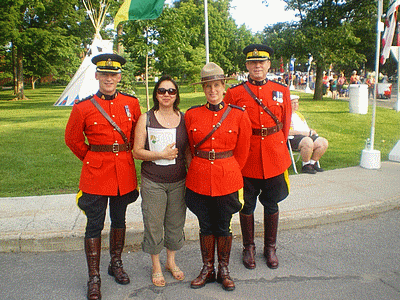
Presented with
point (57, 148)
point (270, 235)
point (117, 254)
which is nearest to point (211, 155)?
point (270, 235)

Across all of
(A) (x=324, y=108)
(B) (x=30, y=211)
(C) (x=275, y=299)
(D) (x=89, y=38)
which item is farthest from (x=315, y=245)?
(D) (x=89, y=38)

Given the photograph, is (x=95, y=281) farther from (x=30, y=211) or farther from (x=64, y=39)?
(x=64, y=39)

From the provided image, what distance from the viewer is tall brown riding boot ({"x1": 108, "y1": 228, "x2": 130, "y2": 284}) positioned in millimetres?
3672

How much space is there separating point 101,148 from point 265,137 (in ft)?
5.12

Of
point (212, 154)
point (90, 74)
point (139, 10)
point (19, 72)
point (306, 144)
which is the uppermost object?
point (19, 72)

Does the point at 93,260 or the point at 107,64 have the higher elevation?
the point at 107,64

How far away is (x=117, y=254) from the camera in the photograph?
147 inches

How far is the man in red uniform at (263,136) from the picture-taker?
150 inches

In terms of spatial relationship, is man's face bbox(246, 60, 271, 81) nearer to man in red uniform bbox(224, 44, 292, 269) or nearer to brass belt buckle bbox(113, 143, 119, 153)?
man in red uniform bbox(224, 44, 292, 269)

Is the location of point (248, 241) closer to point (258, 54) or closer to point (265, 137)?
point (265, 137)

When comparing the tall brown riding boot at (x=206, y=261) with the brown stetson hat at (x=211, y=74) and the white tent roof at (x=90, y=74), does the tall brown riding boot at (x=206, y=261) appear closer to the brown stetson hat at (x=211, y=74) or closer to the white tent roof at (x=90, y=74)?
the brown stetson hat at (x=211, y=74)

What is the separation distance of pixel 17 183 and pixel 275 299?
204 inches

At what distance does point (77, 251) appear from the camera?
440 cm

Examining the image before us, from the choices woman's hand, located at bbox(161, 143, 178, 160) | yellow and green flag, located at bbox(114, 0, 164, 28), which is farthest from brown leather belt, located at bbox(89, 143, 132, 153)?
yellow and green flag, located at bbox(114, 0, 164, 28)
